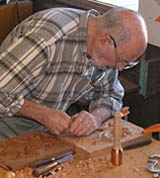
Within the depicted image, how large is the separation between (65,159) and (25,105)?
47 cm

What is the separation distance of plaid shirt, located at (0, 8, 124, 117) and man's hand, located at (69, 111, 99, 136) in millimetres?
252

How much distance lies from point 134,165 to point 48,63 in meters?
0.77

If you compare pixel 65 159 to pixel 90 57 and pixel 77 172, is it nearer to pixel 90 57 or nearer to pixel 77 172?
pixel 77 172

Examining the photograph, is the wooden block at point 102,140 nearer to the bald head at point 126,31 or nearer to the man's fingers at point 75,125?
the man's fingers at point 75,125

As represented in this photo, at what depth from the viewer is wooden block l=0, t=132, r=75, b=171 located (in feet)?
6.78

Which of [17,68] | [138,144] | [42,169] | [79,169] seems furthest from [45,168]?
[17,68]

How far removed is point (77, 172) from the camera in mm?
2027

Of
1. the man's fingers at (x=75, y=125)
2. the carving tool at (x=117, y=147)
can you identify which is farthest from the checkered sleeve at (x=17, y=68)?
the carving tool at (x=117, y=147)

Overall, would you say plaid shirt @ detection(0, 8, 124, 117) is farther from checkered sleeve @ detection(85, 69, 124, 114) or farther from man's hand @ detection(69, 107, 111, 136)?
man's hand @ detection(69, 107, 111, 136)

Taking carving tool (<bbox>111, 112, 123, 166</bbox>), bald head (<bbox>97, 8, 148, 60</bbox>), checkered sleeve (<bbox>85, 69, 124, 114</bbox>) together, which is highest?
bald head (<bbox>97, 8, 148, 60</bbox>)

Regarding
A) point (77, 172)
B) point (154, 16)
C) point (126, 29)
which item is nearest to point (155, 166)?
point (77, 172)

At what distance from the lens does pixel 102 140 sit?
229 centimetres

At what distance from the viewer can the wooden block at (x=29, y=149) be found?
Answer: 2.07 metres

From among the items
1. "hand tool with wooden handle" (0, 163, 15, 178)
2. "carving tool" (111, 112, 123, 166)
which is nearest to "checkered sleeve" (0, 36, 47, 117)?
"hand tool with wooden handle" (0, 163, 15, 178)
